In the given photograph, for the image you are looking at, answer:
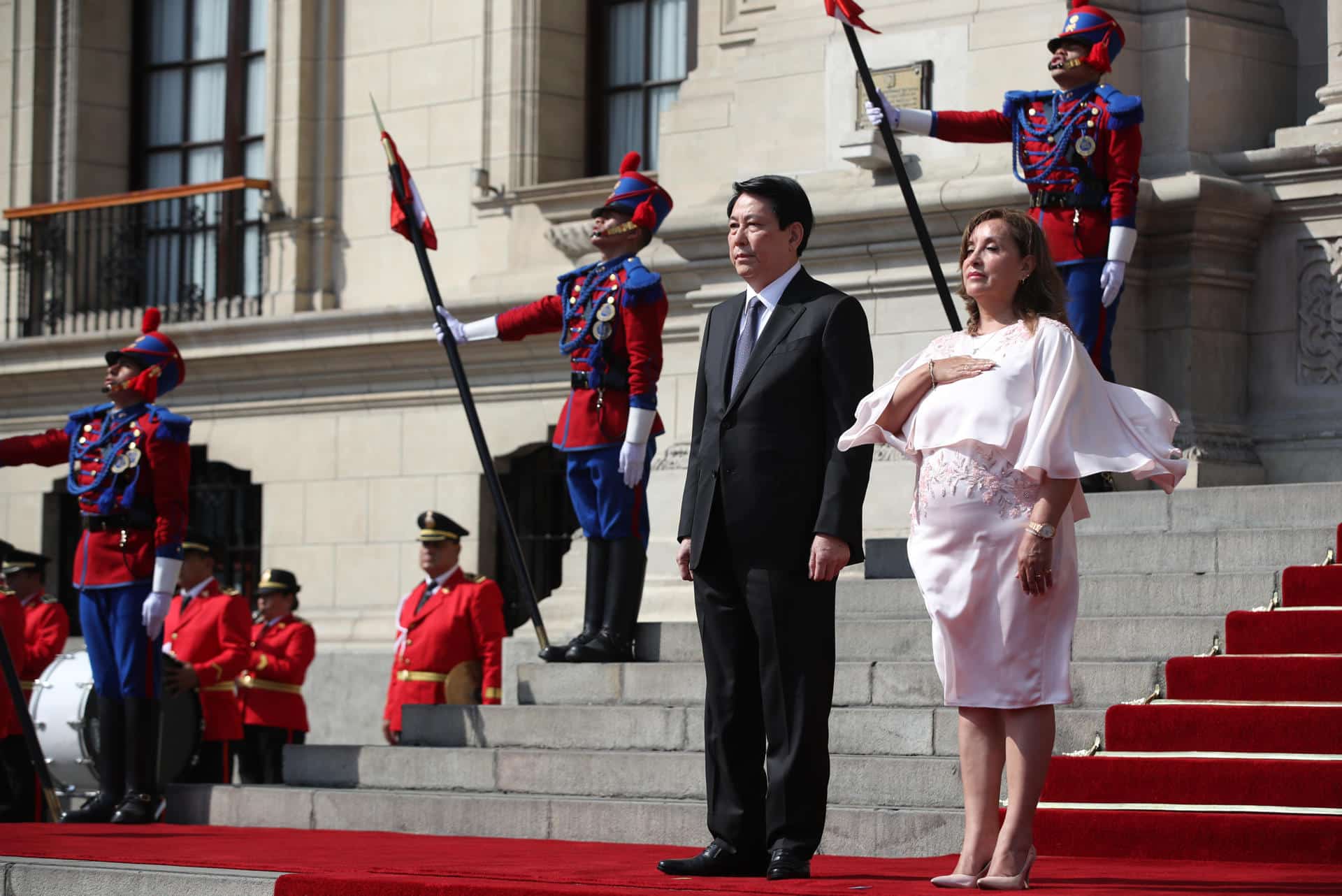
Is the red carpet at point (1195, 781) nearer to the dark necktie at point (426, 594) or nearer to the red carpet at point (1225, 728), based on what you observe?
the red carpet at point (1225, 728)

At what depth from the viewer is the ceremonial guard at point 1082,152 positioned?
32.0ft

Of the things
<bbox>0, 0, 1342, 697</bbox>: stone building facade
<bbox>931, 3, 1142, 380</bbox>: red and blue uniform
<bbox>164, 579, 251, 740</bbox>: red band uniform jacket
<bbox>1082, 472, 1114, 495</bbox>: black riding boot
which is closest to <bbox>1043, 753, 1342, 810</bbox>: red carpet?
<bbox>1082, 472, 1114, 495</bbox>: black riding boot

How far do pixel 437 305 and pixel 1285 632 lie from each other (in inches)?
161

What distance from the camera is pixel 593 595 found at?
9555 mm

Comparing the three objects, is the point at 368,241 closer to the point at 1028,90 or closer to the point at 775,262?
the point at 1028,90

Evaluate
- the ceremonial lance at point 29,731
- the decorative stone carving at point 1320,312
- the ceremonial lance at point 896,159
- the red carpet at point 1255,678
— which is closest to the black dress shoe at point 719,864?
the red carpet at point 1255,678

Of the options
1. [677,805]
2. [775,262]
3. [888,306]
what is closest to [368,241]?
[888,306]

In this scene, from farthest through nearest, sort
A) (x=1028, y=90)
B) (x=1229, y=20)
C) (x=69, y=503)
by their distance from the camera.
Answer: (x=69, y=503) < (x=1229, y=20) < (x=1028, y=90)

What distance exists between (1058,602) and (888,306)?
530 centimetres

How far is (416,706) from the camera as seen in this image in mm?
9680

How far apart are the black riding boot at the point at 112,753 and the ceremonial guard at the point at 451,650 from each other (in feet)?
4.85

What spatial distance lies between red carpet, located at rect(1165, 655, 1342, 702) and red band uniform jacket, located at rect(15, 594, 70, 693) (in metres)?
6.90

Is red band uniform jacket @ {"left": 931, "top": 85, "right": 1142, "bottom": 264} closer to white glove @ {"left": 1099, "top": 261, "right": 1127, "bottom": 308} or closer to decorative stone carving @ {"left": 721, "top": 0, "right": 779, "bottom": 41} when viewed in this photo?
white glove @ {"left": 1099, "top": 261, "right": 1127, "bottom": 308}

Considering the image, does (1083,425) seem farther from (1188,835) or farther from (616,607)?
(616,607)
